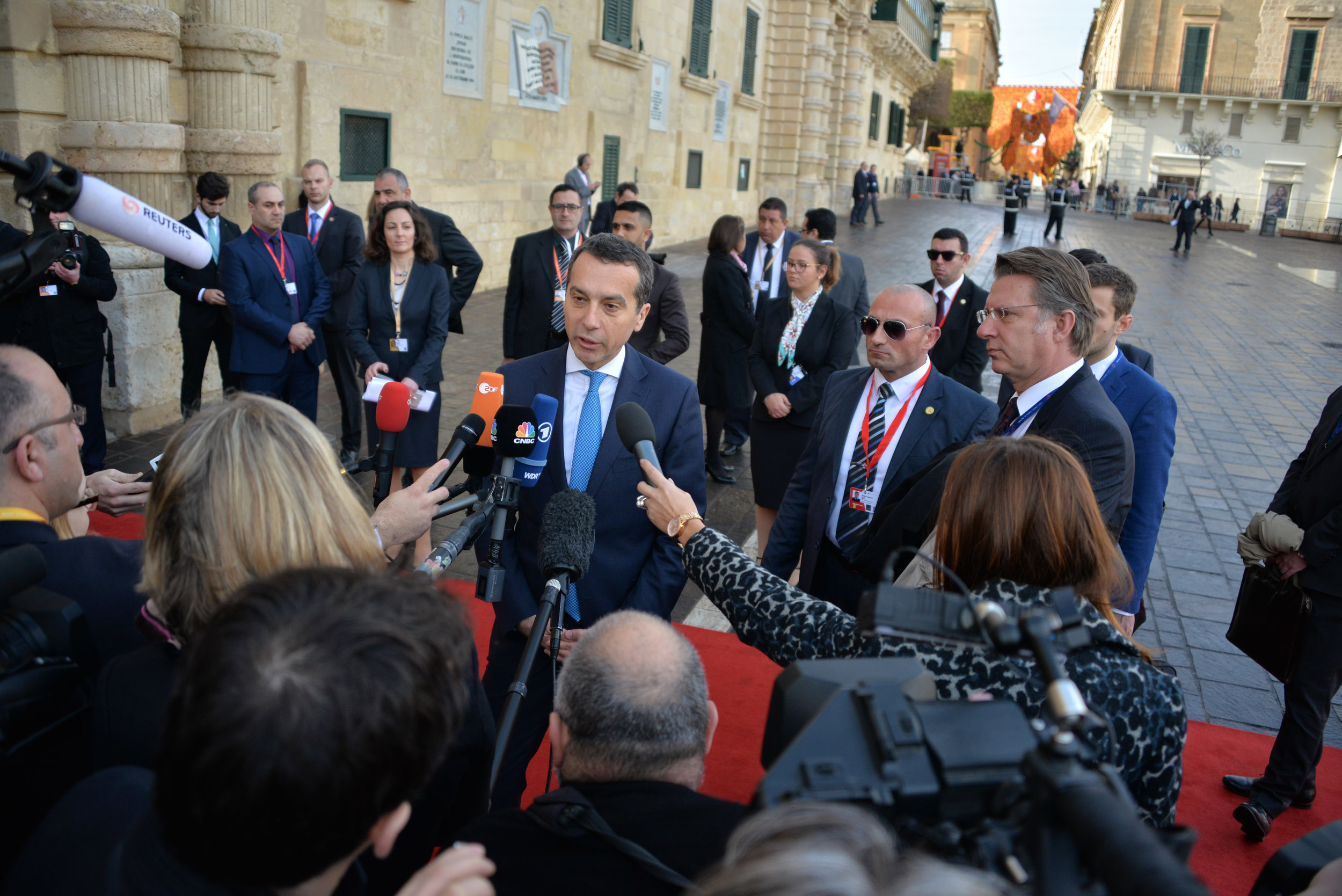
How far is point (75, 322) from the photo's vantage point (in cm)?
581

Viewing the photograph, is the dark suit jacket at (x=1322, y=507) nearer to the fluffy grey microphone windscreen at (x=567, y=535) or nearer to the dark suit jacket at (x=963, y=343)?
the dark suit jacket at (x=963, y=343)

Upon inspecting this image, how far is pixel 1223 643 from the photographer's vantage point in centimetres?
506

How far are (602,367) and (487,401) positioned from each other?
1.73 feet

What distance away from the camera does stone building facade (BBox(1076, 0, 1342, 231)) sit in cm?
4656

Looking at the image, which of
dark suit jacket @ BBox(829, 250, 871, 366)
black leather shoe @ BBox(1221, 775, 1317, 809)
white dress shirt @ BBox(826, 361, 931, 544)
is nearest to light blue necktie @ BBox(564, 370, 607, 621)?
white dress shirt @ BBox(826, 361, 931, 544)


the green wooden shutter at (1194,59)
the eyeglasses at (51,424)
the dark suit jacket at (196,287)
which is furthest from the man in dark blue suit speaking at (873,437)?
the green wooden shutter at (1194,59)

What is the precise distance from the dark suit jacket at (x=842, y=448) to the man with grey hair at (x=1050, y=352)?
0.18m

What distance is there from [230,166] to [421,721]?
8.11 m

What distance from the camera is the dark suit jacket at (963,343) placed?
19.6ft

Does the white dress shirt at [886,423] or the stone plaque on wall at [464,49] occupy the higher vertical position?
the stone plaque on wall at [464,49]

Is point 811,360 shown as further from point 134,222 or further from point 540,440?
point 134,222

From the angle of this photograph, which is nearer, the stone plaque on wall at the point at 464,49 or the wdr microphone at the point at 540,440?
the wdr microphone at the point at 540,440

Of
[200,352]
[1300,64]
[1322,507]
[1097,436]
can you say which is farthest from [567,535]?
[1300,64]

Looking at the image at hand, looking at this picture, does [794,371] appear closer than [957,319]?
Yes
